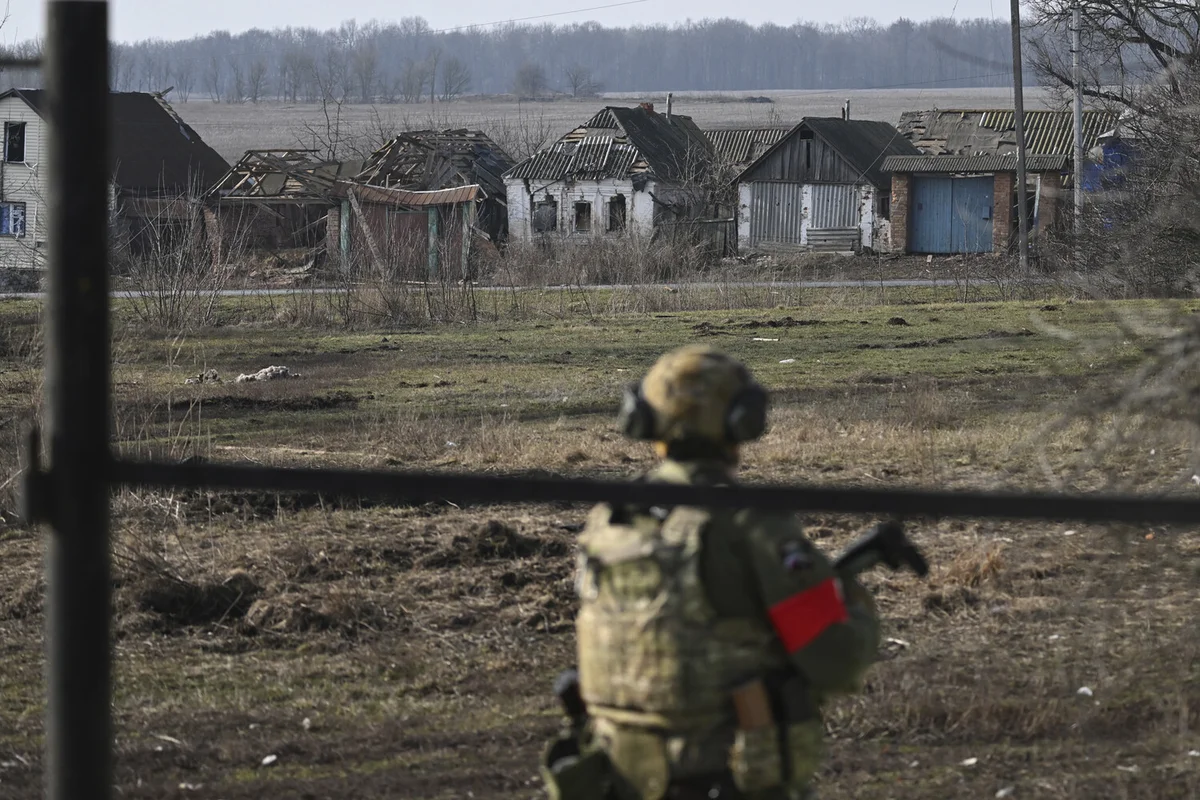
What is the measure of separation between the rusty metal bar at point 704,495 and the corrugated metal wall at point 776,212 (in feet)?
150

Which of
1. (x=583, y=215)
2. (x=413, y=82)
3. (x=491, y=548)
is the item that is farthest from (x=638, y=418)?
(x=413, y=82)

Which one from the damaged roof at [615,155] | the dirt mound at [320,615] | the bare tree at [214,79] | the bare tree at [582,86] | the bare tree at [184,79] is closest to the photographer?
the dirt mound at [320,615]

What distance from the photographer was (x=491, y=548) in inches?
290

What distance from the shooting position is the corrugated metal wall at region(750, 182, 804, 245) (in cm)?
4700

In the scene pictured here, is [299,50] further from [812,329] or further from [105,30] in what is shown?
[105,30]

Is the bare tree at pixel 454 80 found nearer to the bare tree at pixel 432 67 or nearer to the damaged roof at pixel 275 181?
the bare tree at pixel 432 67

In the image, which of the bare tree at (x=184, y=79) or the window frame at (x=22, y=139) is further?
the bare tree at (x=184, y=79)

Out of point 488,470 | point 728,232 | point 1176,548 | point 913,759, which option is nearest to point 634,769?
point 913,759

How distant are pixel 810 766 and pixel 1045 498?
85 centimetres

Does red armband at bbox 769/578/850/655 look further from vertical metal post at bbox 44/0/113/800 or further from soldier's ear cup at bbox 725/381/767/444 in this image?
vertical metal post at bbox 44/0/113/800

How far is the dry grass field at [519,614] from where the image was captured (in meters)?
4.54

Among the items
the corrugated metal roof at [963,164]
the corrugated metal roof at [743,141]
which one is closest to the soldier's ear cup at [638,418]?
the corrugated metal roof at [963,164]

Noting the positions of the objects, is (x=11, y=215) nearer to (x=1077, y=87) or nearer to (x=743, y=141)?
(x=743, y=141)

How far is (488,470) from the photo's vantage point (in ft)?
31.4
